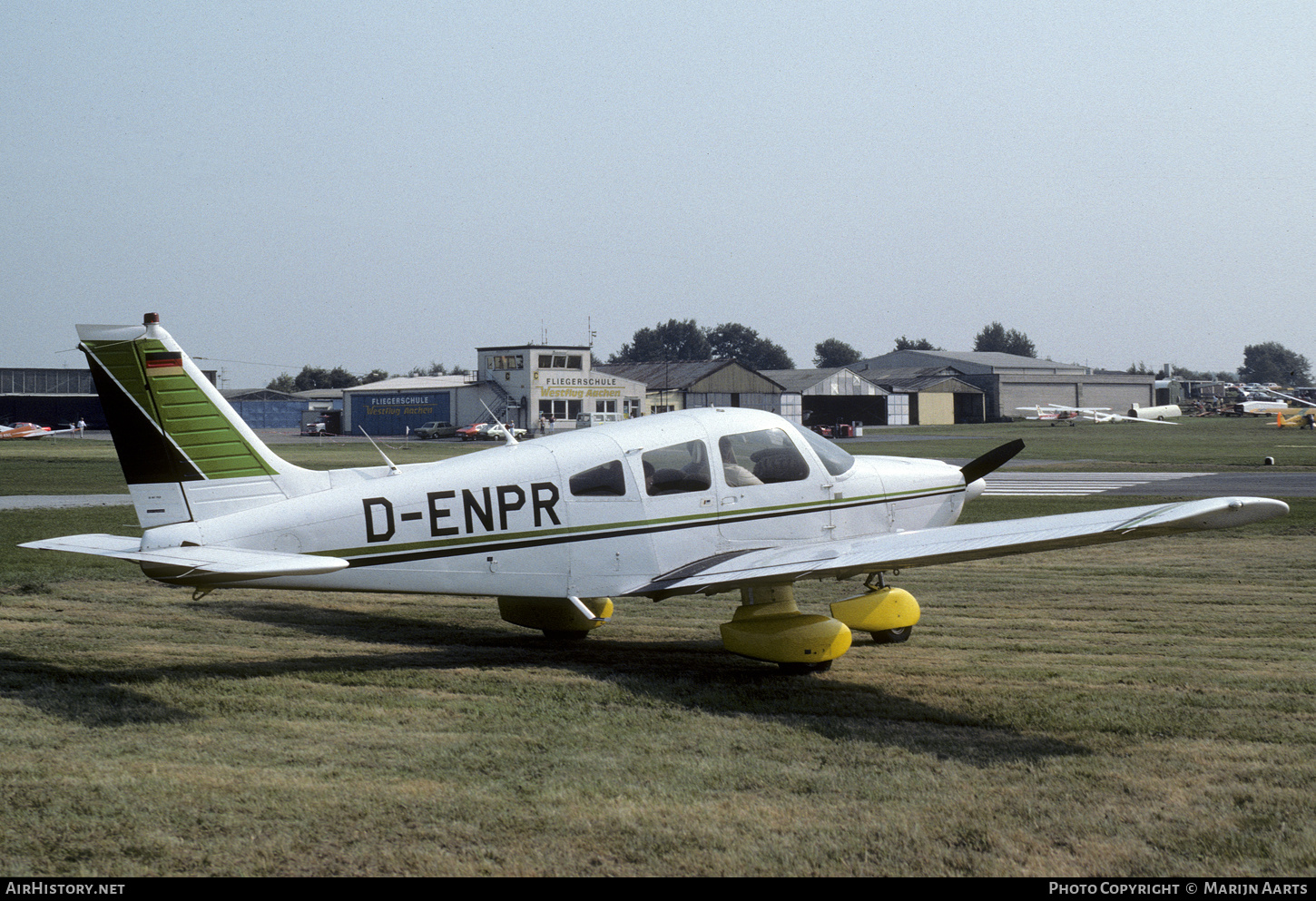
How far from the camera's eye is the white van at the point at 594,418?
66.2m

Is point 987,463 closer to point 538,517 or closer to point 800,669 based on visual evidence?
point 800,669

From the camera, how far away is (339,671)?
888cm

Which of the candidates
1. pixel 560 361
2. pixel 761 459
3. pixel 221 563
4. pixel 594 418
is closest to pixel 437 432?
pixel 560 361

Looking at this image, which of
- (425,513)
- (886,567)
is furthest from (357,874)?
(886,567)

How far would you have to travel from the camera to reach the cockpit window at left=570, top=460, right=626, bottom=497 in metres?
9.07

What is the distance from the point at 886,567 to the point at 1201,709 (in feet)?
7.55

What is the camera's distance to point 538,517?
352 inches

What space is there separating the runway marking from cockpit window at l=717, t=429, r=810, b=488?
Result: 16553 mm

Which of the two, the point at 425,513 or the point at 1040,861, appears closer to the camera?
the point at 1040,861

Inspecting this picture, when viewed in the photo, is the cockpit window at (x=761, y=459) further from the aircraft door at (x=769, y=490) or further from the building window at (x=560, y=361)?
the building window at (x=560, y=361)

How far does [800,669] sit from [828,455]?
216 centimetres

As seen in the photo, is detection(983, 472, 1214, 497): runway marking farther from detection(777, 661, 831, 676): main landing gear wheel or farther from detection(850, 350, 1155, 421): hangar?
detection(850, 350, 1155, 421): hangar

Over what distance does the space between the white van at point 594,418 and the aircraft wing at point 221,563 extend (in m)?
54.7

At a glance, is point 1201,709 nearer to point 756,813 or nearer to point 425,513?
point 756,813
